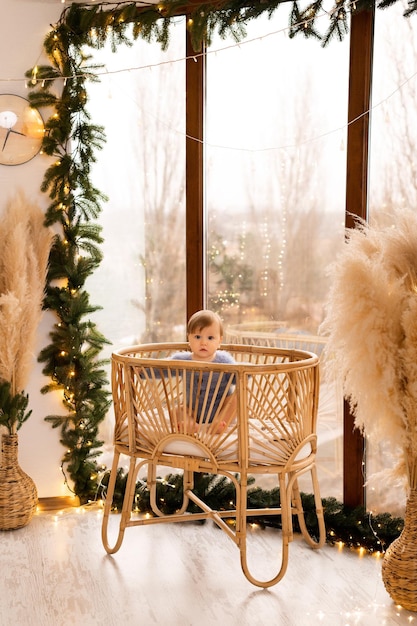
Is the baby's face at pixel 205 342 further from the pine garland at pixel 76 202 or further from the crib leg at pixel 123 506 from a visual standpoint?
the pine garland at pixel 76 202

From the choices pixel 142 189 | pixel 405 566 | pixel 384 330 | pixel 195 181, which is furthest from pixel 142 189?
pixel 405 566

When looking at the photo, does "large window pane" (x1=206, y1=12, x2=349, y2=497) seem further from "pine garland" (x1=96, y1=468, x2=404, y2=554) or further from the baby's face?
the baby's face

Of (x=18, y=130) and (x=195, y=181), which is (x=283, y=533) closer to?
(x=195, y=181)

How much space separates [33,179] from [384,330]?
6.30 feet

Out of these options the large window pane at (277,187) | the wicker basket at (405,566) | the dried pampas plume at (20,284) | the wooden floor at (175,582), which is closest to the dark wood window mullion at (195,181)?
the large window pane at (277,187)

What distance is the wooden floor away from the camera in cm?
257

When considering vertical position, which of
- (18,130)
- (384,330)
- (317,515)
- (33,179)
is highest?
(18,130)

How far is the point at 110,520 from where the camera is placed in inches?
139

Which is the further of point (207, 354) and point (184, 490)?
point (184, 490)

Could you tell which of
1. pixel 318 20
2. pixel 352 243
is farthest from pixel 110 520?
pixel 318 20

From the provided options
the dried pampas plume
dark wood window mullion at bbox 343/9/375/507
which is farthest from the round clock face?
dark wood window mullion at bbox 343/9/375/507

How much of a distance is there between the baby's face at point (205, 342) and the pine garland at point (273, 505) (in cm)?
67

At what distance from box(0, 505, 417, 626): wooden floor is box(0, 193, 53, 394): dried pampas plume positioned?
29.3 inches

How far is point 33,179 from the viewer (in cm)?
365
